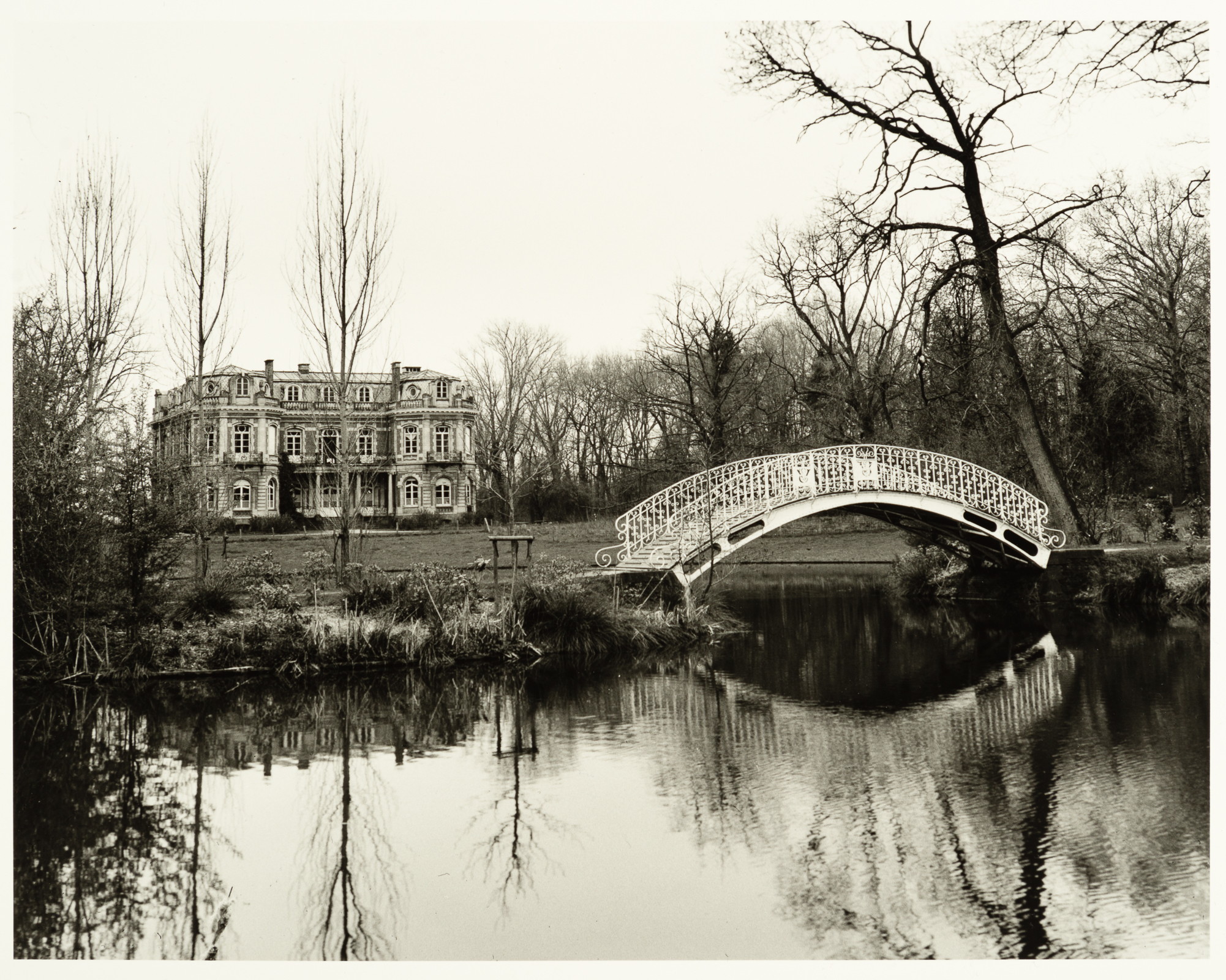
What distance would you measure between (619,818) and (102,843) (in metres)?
3.24

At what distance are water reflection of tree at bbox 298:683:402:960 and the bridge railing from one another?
769 cm

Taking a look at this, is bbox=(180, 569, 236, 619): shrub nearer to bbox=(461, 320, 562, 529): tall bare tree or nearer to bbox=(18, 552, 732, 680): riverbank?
bbox=(18, 552, 732, 680): riverbank

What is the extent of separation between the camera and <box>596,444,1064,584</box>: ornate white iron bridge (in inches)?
622

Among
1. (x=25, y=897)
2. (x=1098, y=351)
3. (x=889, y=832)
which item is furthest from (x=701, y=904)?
(x=1098, y=351)

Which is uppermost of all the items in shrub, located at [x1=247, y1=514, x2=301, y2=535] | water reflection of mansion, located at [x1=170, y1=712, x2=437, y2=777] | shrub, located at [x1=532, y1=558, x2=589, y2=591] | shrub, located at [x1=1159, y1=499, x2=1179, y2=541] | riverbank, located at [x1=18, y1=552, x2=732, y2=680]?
shrub, located at [x1=247, y1=514, x2=301, y2=535]

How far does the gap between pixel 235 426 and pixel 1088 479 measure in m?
37.9

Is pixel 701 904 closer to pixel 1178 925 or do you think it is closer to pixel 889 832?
pixel 889 832

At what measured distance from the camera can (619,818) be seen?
714 centimetres

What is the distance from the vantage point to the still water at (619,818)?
5461mm

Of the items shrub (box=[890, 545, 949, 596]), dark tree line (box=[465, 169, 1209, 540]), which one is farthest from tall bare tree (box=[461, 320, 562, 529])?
shrub (box=[890, 545, 949, 596])

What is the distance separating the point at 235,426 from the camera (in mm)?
49219

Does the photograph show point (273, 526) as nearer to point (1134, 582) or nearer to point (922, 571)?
point (922, 571)

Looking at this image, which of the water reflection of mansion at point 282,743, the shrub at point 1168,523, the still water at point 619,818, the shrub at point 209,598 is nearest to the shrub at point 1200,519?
the shrub at point 1168,523

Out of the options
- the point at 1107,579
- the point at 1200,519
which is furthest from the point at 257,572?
the point at 1200,519
